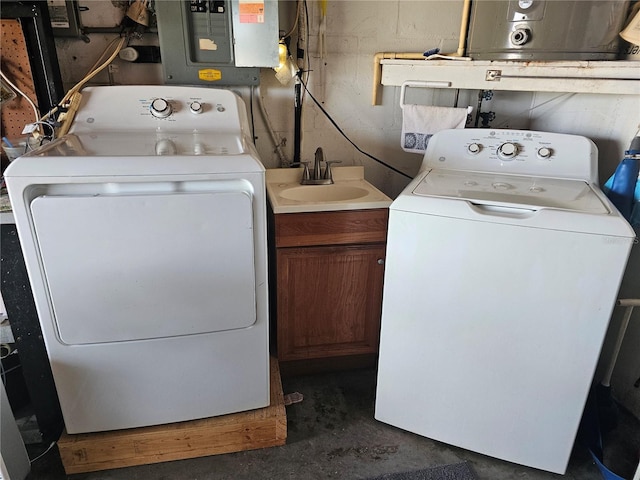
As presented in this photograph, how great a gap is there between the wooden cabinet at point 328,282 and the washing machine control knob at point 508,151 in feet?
1.66

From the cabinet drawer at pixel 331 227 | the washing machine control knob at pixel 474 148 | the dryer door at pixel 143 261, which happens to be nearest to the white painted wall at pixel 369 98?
the washing machine control knob at pixel 474 148

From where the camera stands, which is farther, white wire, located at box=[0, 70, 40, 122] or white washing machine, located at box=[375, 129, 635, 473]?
white wire, located at box=[0, 70, 40, 122]

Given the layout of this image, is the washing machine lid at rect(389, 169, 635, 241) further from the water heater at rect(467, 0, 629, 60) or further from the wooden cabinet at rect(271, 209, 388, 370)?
the water heater at rect(467, 0, 629, 60)

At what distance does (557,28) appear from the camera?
1535 mm

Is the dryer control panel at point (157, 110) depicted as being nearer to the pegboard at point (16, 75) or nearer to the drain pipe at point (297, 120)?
the pegboard at point (16, 75)

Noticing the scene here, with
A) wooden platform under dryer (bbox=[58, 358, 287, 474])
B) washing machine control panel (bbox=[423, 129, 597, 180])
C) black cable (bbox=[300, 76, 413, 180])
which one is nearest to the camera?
wooden platform under dryer (bbox=[58, 358, 287, 474])

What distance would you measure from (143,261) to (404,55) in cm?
148

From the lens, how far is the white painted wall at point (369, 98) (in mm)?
1700

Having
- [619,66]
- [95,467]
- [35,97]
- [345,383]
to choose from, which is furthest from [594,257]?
[35,97]

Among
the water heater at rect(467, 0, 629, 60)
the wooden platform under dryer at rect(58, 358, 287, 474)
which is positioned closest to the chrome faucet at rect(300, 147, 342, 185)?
the water heater at rect(467, 0, 629, 60)

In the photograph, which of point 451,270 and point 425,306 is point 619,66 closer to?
point 451,270

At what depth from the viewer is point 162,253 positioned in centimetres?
126

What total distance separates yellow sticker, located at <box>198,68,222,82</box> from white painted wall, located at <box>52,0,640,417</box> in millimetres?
173

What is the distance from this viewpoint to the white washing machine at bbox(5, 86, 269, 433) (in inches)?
46.7
